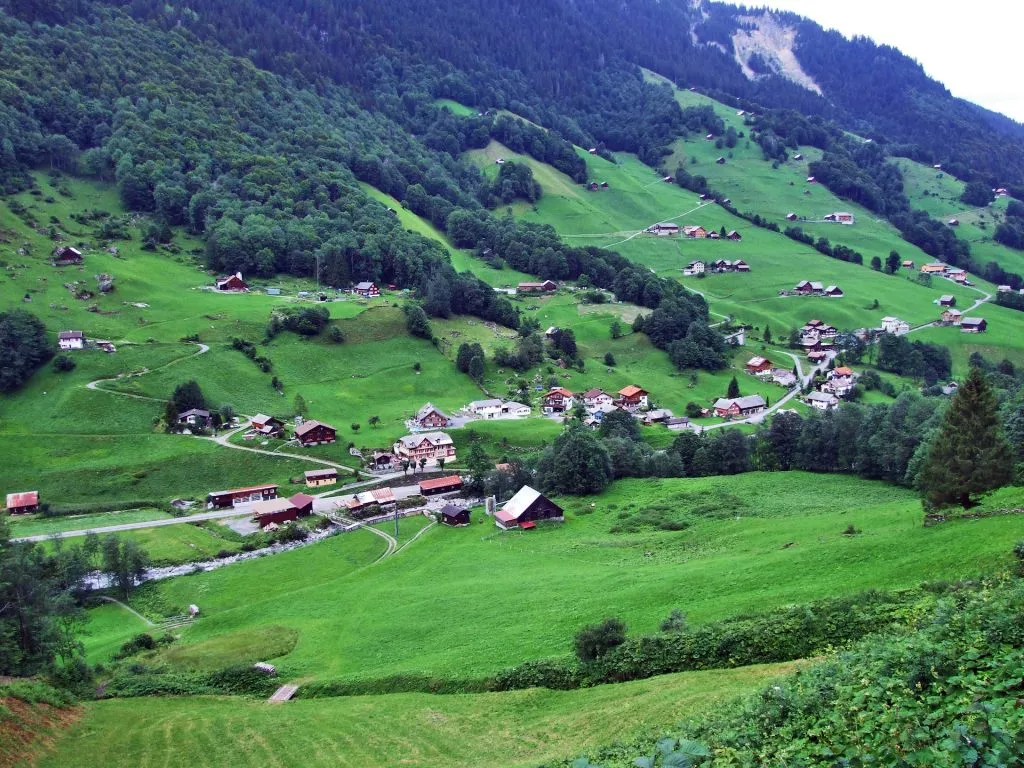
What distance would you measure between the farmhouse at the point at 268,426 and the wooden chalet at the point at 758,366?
72910mm

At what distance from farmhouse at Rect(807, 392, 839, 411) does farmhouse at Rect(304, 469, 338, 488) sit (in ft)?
218

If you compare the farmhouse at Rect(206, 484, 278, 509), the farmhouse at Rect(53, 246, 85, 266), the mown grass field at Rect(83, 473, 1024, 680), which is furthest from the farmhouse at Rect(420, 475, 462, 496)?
the farmhouse at Rect(53, 246, 85, 266)

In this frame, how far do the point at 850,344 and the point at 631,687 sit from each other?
119159 mm

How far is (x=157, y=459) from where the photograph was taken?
267 ft

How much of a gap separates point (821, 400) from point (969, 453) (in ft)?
231

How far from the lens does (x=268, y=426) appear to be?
8894 centimetres

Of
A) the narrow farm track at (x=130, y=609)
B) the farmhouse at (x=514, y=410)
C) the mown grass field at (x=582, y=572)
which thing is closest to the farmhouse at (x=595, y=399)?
the farmhouse at (x=514, y=410)

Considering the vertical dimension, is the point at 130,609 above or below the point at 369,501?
below

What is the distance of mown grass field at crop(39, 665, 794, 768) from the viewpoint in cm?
2345

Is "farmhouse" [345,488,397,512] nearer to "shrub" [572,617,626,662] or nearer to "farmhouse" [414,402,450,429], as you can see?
"farmhouse" [414,402,450,429]

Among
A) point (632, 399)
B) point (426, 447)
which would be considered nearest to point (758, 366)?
point (632, 399)

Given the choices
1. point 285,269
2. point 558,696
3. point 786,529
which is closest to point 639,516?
point 786,529

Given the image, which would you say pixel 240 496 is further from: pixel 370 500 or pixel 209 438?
pixel 370 500

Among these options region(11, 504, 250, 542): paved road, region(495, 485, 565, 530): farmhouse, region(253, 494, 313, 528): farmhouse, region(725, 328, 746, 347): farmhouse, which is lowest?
region(11, 504, 250, 542): paved road
